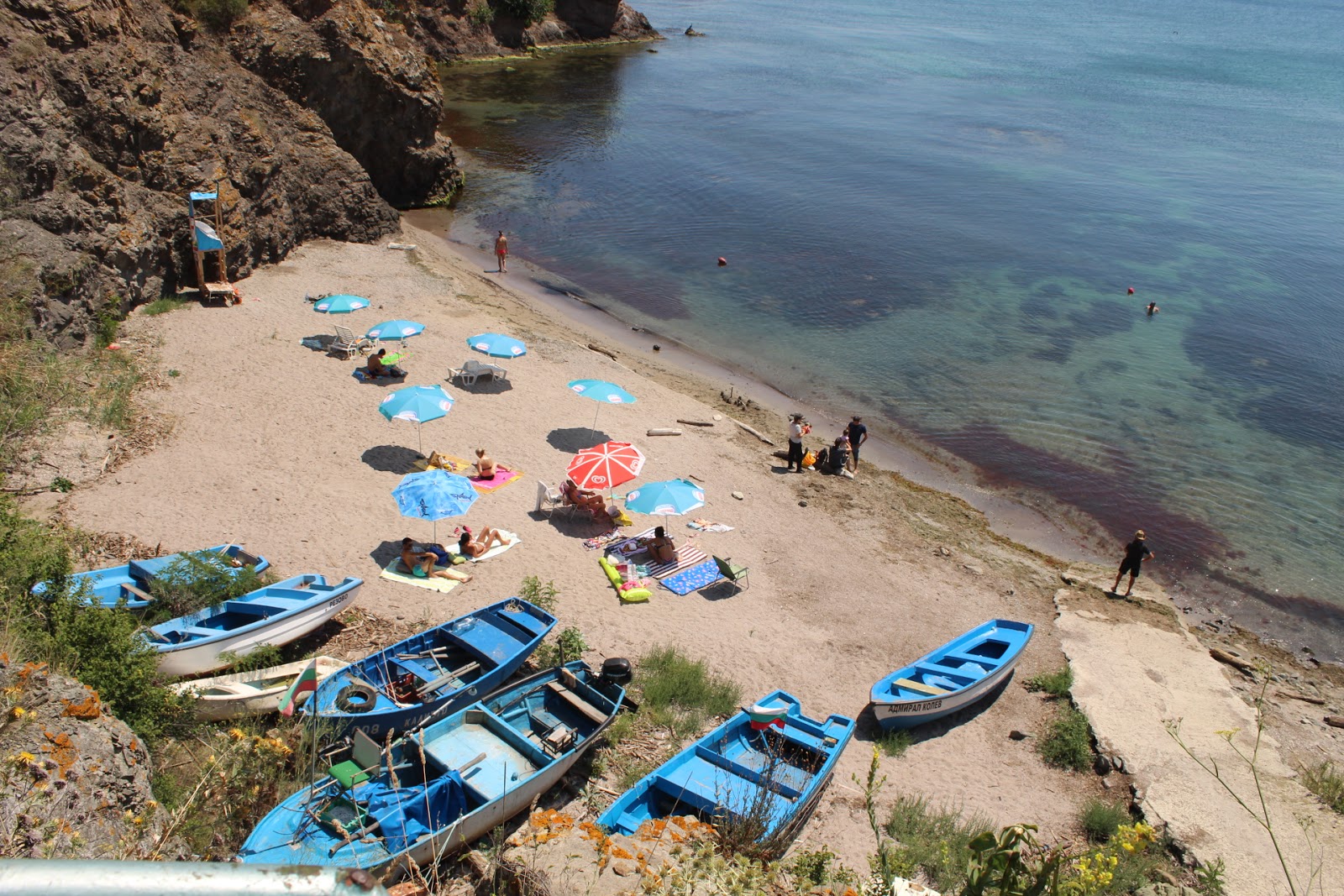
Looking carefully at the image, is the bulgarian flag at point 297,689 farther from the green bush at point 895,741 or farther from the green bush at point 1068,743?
the green bush at point 1068,743

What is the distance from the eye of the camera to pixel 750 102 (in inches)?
2510

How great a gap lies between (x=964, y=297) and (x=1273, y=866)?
25.3 metres

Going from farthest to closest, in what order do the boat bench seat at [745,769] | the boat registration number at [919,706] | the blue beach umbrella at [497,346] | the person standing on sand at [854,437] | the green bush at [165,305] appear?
the green bush at [165,305], the person standing on sand at [854,437], the blue beach umbrella at [497,346], the boat registration number at [919,706], the boat bench seat at [745,769]

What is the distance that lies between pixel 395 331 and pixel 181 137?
9.00m

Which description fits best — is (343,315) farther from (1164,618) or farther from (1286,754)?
(1286,754)

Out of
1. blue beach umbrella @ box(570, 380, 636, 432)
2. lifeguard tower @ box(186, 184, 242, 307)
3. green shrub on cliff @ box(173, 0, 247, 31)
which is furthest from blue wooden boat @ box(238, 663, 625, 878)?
green shrub on cliff @ box(173, 0, 247, 31)

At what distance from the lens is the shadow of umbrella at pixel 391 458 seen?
17953mm

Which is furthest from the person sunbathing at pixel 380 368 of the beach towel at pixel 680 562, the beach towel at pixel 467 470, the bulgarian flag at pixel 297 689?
the bulgarian flag at pixel 297 689

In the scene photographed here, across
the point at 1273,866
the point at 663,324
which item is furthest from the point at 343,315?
the point at 1273,866

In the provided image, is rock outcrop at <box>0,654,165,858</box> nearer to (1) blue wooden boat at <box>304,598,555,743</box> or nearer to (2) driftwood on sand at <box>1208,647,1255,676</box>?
(1) blue wooden boat at <box>304,598,555,743</box>

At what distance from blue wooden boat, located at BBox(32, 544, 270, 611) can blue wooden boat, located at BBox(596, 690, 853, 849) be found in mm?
7045

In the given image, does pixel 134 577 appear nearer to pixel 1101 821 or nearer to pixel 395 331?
pixel 395 331

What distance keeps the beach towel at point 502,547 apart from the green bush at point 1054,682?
9214 mm

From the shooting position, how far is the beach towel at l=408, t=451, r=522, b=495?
59.1 ft
